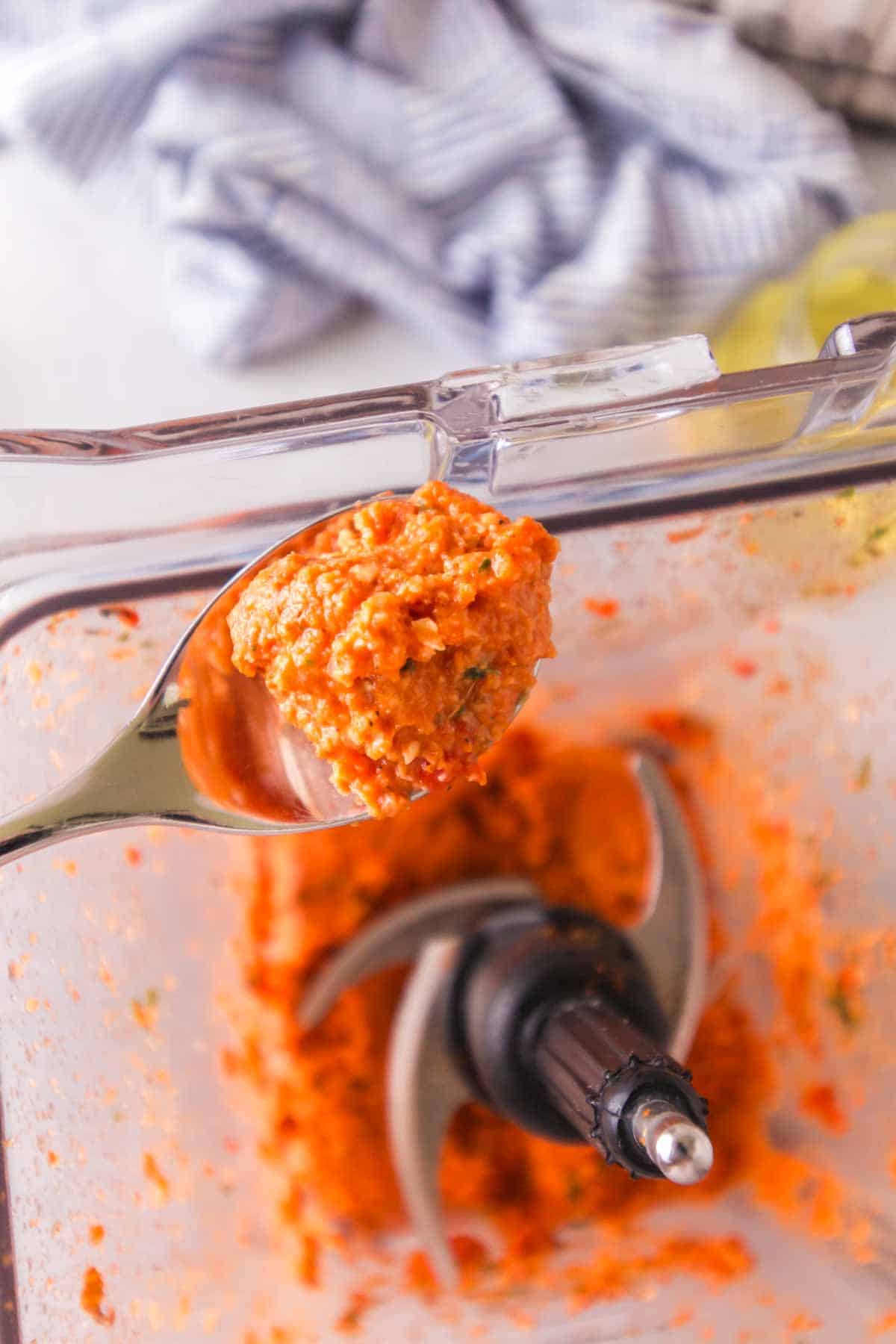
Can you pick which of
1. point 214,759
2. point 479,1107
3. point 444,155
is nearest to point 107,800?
point 214,759

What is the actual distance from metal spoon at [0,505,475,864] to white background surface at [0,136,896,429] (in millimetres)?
311

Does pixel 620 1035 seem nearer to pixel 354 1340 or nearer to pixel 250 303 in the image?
pixel 354 1340

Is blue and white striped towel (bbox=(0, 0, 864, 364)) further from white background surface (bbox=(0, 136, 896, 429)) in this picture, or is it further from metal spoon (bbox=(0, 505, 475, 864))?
metal spoon (bbox=(0, 505, 475, 864))

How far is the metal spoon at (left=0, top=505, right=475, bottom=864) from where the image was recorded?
48cm

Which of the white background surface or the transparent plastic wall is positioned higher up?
the white background surface

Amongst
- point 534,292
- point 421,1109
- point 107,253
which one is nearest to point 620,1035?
point 421,1109

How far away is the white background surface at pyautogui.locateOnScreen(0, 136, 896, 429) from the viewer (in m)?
0.78

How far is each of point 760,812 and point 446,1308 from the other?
34cm

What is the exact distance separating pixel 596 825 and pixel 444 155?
0.42m

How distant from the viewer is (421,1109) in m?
0.70

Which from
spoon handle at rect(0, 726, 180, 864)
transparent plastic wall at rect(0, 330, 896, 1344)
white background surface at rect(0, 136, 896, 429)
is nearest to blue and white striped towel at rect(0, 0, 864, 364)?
white background surface at rect(0, 136, 896, 429)

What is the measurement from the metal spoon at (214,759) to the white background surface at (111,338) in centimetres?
31

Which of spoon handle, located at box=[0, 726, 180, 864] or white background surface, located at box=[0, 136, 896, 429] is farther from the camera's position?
white background surface, located at box=[0, 136, 896, 429]

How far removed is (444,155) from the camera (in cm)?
75
